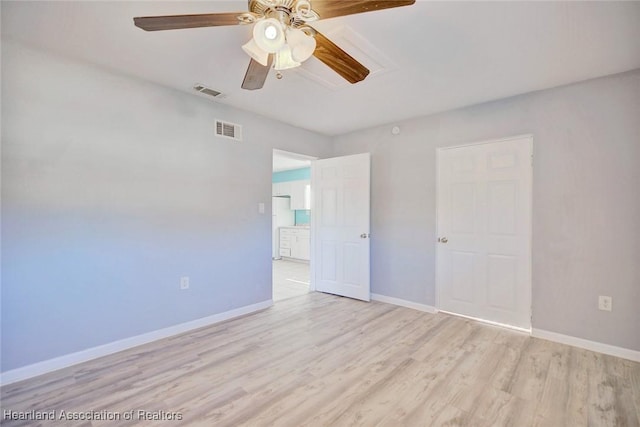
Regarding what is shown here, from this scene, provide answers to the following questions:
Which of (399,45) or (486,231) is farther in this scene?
(486,231)

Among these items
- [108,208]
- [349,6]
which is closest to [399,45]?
[349,6]

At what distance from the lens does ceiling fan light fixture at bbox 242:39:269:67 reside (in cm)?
166

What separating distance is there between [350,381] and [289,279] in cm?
332

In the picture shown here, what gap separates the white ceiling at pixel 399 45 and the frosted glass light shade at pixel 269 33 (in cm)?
47

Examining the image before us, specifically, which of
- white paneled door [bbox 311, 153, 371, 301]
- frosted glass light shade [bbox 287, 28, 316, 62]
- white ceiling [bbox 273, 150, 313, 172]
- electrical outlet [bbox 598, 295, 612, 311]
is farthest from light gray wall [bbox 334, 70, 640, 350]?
white ceiling [bbox 273, 150, 313, 172]

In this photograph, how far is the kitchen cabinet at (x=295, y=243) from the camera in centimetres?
725

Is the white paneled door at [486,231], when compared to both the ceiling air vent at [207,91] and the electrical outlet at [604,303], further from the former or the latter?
the ceiling air vent at [207,91]

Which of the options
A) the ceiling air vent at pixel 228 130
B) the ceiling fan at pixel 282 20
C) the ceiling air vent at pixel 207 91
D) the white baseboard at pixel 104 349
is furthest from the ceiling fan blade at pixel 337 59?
the white baseboard at pixel 104 349

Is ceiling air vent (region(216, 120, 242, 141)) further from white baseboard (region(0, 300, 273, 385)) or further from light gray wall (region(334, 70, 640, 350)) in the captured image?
light gray wall (region(334, 70, 640, 350))

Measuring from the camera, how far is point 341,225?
431 cm

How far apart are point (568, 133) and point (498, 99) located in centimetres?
74

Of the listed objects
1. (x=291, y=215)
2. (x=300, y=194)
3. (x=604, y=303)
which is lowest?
(x=604, y=303)

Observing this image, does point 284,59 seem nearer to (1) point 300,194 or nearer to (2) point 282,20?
(2) point 282,20

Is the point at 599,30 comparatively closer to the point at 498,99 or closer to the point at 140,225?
the point at 498,99
